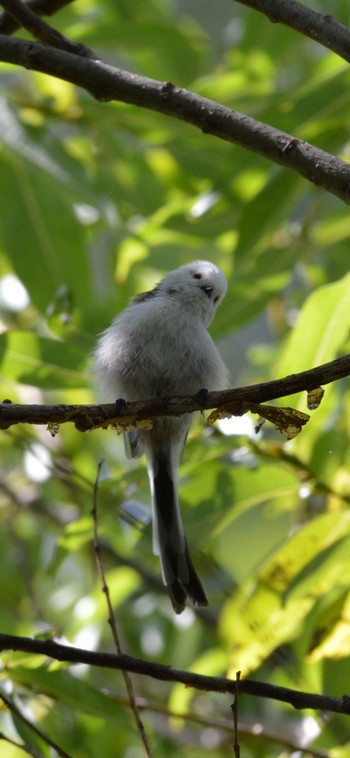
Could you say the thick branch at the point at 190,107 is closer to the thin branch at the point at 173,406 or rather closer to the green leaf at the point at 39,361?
the thin branch at the point at 173,406

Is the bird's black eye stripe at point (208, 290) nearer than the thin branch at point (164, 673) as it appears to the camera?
No

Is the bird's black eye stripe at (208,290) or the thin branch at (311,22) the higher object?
the bird's black eye stripe at (208,290)

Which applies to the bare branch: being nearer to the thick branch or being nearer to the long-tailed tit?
the thick branch

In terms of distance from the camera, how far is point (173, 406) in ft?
6.86

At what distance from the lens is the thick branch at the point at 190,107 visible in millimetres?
2045

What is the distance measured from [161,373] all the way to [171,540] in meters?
0.53

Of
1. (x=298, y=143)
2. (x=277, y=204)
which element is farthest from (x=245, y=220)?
(x=298, y=143)

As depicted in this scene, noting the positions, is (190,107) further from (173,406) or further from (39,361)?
(39,361)

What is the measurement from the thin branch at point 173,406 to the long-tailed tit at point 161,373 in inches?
31.4

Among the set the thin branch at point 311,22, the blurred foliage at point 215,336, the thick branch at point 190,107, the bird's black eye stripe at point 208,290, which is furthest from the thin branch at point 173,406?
the bird's black eye stripe at point 208,290

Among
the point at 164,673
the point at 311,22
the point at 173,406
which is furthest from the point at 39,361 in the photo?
the point at 311,22

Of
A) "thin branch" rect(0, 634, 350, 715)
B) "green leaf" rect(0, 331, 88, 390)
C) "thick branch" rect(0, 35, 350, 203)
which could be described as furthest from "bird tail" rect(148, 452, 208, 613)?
"thick branch" rect(0, 35, 350, 203)

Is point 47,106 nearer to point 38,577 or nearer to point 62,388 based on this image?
point 62,388

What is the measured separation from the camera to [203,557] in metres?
3.34
